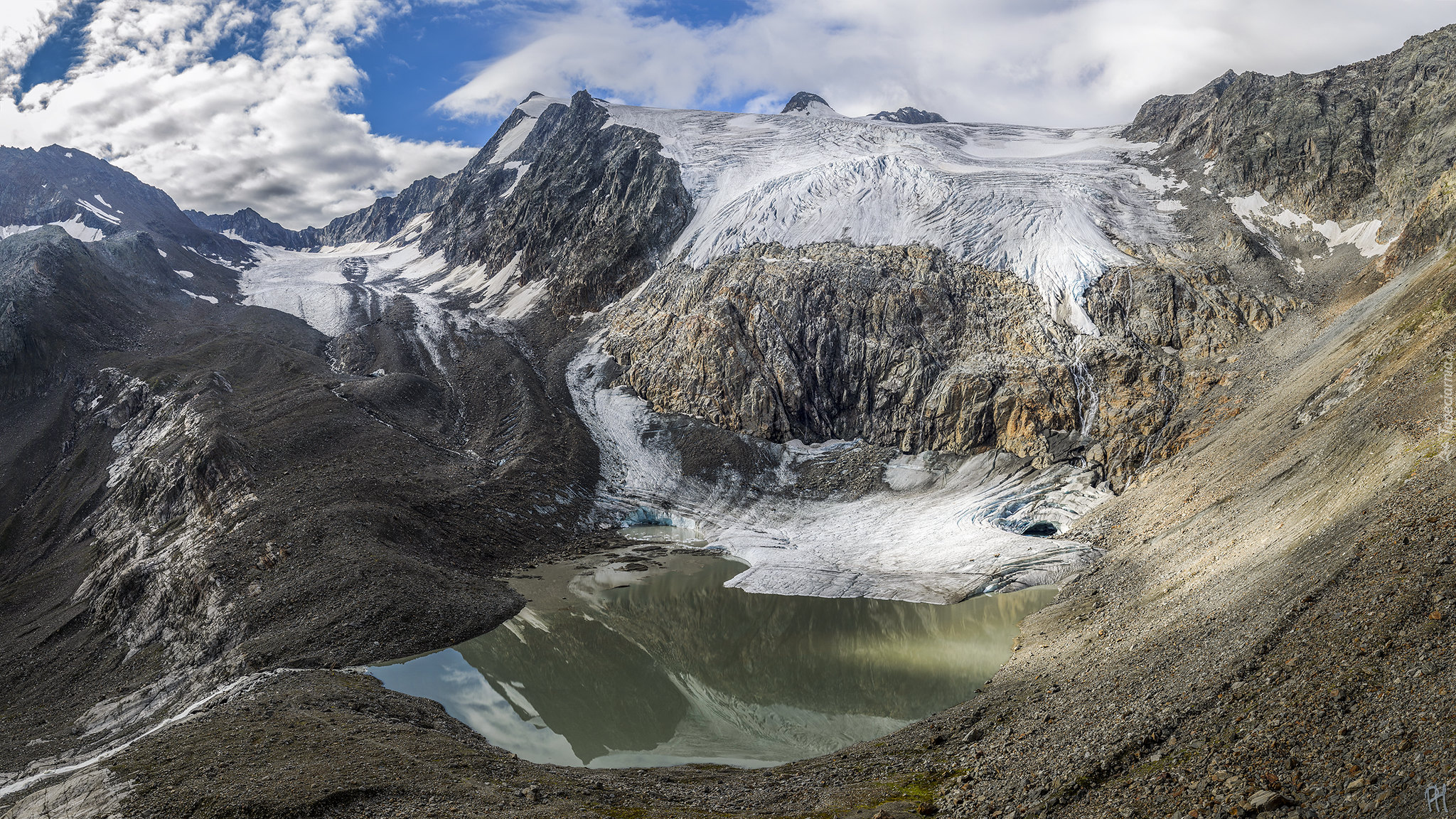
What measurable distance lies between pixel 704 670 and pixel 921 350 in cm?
3320

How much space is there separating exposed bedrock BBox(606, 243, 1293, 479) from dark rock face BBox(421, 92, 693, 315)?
27.0ft

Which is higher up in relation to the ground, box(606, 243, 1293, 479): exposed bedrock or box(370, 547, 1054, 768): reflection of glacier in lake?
box(606, 243, 1293, 479): exposed bedrock

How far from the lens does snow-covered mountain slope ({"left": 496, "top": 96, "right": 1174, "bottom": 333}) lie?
2165 inches

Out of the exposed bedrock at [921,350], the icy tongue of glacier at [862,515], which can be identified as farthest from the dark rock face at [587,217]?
the icy tongue of glacier at [862,515]

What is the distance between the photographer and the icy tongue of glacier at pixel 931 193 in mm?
54875

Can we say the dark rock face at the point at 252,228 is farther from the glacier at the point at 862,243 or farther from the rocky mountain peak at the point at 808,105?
the rocky mountain peak at the point at 808,105

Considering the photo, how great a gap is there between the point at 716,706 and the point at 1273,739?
16579mm

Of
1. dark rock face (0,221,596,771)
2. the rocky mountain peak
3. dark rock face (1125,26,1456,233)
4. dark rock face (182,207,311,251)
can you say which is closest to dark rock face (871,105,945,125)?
the rocky mountain peak

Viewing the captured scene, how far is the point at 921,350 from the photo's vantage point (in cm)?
5234

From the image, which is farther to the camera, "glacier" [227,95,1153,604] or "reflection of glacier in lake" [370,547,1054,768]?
"glacier" [227,95,1153,604]

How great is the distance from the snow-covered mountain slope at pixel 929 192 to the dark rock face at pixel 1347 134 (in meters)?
6.92

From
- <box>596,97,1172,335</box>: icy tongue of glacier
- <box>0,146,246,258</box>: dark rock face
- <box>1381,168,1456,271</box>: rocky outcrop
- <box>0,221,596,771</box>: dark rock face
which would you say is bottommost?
<box>0,221,596,771</box>: dark rock face

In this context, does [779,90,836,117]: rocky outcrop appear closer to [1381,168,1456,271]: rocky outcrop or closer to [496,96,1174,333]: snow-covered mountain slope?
[496,96,1174,333]: snow-covered mountain slope

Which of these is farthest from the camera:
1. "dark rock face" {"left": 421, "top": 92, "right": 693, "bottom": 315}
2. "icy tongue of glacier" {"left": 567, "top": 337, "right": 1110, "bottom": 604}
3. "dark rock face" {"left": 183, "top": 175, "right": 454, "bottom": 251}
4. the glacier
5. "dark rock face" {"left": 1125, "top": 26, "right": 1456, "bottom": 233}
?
"dark rock face" {"left": 183, "top": 175, "right": 454, "bottom": 251}
